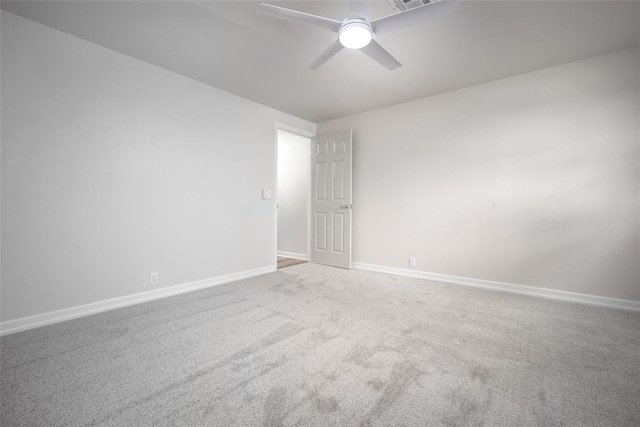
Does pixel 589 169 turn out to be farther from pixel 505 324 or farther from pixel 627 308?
pixel 505 324

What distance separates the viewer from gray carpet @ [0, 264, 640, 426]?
4.45ft

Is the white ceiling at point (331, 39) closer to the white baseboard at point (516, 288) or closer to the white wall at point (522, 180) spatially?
the white wall at point (522, 180)

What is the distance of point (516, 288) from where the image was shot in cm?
328

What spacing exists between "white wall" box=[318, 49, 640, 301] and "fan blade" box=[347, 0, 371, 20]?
7.80ft

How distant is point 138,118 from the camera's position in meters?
2.91

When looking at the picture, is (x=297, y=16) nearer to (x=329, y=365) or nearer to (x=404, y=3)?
(x=404, y=3)

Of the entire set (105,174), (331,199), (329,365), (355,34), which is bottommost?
(329,365)

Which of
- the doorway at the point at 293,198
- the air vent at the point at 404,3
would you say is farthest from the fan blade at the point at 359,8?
the doorway at the point at 293,198

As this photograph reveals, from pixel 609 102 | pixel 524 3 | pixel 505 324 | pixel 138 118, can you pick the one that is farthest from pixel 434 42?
pixel 138 118

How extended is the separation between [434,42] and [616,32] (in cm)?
159

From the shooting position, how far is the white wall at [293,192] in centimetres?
543

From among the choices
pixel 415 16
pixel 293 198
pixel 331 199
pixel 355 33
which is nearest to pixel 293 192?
pixel 293 198

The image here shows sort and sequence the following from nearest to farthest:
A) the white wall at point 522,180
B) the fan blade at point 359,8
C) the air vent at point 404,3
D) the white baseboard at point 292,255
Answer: the fan blade at point 359,8 < the air vent at point 404,3 < the white wall at point 522,180 < the white baseboard at point 292,255

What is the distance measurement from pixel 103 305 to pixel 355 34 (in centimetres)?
326
